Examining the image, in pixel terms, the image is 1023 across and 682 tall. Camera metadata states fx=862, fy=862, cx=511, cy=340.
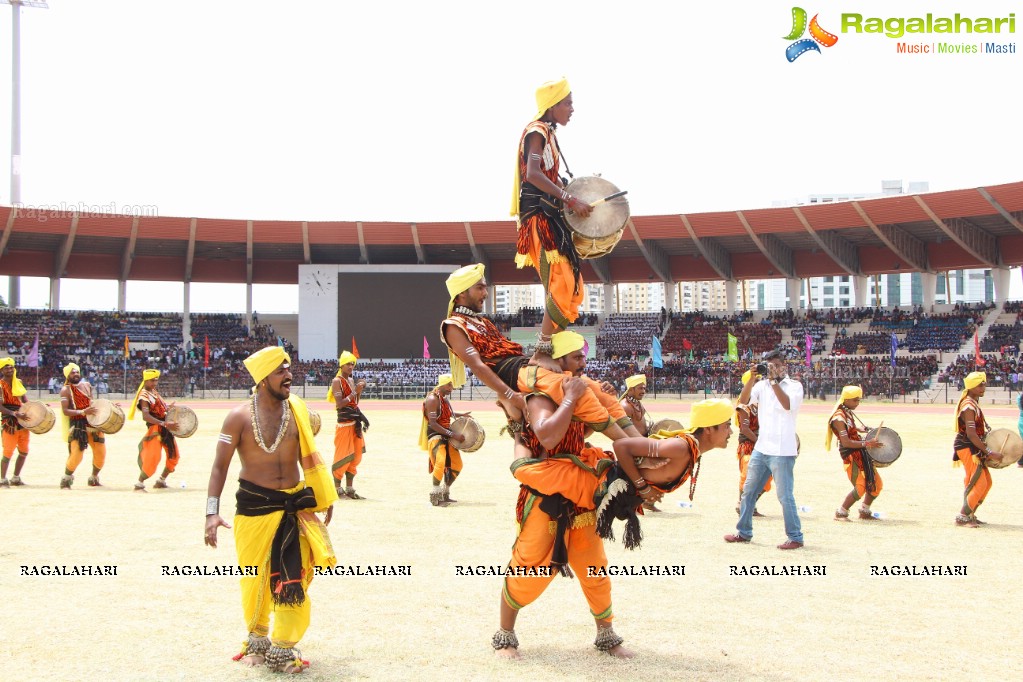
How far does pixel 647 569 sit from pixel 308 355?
153 ft

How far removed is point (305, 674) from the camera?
185 inches

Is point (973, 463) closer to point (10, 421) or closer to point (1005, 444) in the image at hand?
point (1005, 444)

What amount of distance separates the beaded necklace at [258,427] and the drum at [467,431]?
20.9 feet

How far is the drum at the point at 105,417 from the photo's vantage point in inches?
490

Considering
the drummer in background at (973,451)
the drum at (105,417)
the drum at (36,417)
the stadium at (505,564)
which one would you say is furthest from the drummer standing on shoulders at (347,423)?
the drummer in background at (973,451)

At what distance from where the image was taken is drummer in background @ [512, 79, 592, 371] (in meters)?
5.18

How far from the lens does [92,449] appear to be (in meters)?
12.5

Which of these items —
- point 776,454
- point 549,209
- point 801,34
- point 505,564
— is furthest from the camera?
point 801,34

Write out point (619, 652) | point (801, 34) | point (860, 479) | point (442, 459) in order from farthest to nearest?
point (801, 34)
point (442, 459)
point (860, 479)
point (619, 652)

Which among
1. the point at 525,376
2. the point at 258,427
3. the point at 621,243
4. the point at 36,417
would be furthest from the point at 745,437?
the point at 621,243

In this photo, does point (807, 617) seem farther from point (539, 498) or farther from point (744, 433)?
point (744, 433)

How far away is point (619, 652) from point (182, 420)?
31.5 feet

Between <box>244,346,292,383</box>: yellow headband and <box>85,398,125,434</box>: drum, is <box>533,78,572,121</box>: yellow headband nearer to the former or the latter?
<box>244,346,292,383</box>: yellow headband

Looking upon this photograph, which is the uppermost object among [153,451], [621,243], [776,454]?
[621,243]
